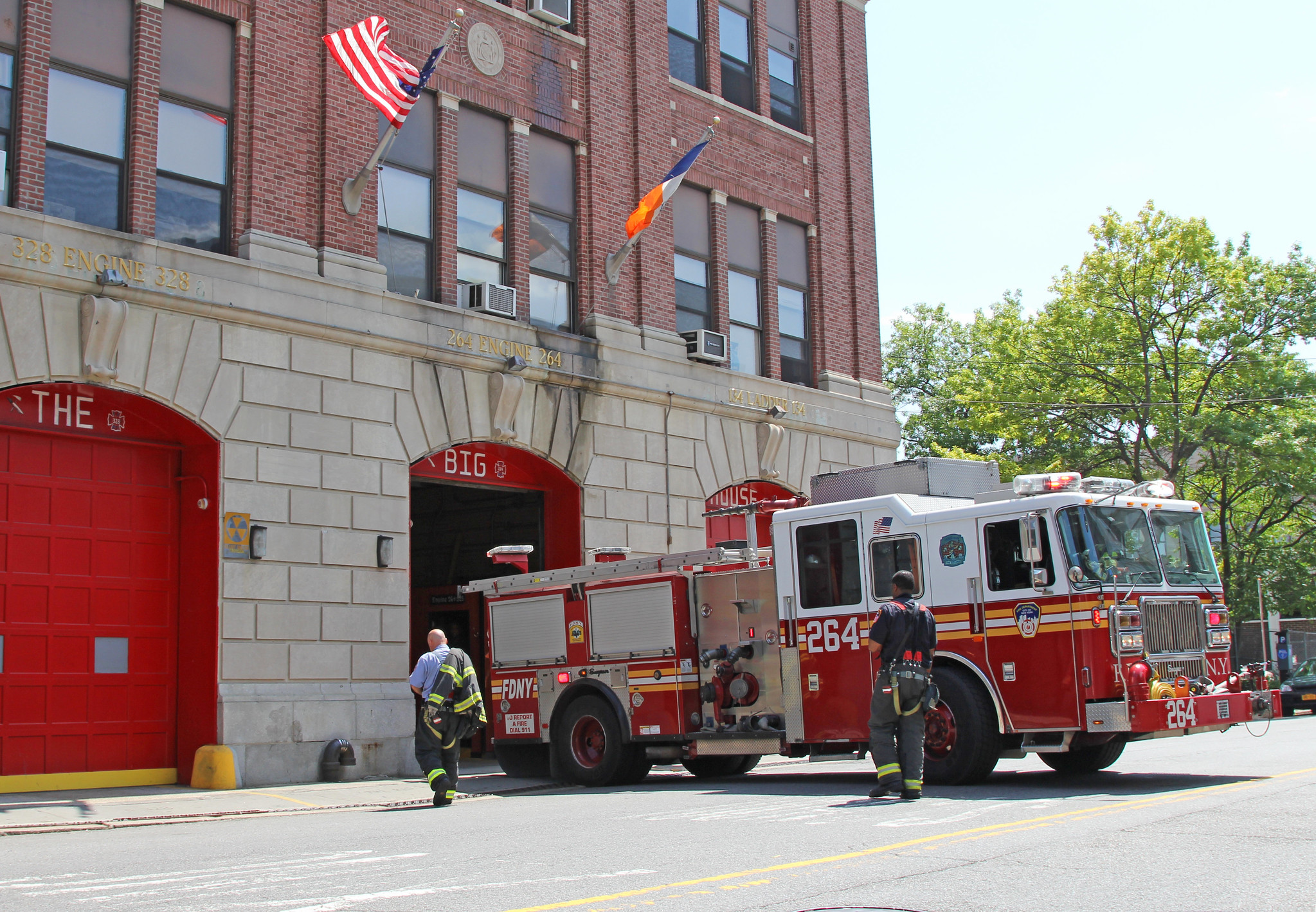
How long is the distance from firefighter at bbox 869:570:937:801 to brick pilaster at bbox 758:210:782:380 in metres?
12.1

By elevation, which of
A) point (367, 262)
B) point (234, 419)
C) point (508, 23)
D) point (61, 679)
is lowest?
point (61, 679)

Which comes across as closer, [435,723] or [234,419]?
[435,723]

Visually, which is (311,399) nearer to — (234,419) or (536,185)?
(234,419)

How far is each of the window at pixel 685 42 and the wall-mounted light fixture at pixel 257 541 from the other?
1103 cm

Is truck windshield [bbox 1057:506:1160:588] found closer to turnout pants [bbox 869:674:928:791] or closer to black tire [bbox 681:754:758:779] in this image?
turnout pants [bbox 869:674:928:791]

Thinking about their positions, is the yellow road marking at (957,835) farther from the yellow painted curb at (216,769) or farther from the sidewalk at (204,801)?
the yellow painted curb at (216,769)

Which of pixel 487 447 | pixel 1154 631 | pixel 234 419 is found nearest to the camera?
pixel 1154 631

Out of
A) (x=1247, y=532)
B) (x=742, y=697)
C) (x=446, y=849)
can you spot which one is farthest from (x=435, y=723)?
(x=1247, y=532)

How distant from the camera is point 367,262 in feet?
56.2

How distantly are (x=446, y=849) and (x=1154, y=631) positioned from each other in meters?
6.49

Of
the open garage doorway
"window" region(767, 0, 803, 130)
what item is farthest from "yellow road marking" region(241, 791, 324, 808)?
"window" region(767, 0, 803, 130)

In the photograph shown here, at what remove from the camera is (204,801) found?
43.9ft

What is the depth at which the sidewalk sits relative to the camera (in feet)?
38.4

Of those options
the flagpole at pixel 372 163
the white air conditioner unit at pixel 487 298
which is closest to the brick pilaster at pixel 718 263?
the white air conditioner unit at pixel 487 298
